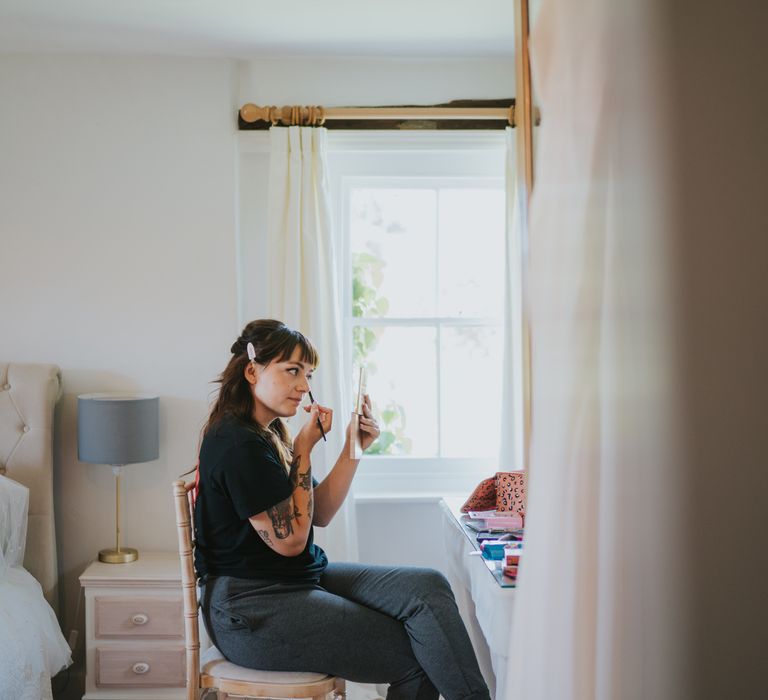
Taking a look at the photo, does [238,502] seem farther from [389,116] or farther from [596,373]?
[389,116]

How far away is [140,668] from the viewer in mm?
2684

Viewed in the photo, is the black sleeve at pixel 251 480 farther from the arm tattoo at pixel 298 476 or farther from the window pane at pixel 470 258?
the window pane at pixel 470 258

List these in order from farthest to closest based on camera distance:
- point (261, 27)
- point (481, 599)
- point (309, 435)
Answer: point (261, 27) < point (309, 435) < point (481, 599)

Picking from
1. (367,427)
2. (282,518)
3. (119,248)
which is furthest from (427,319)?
(282,518)

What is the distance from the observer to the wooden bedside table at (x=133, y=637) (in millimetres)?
2680

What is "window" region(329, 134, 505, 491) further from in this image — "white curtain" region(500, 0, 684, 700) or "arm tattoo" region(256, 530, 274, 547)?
"white curtain" region(500, 0, 684, 700)

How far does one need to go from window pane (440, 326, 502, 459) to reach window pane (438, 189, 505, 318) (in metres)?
0.10

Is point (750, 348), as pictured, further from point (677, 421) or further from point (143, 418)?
point (143, 418)

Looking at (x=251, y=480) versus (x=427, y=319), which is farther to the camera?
(x=427, y=319)

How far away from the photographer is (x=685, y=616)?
1.02 metres

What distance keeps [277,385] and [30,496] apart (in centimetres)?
132

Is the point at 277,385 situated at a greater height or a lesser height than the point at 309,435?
greater

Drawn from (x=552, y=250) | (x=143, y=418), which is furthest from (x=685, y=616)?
(x=143, y=418)

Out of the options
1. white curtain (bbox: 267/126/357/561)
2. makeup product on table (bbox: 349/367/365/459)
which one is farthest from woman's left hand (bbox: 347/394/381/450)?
white curtain (bbox: 267/126/357/561)
